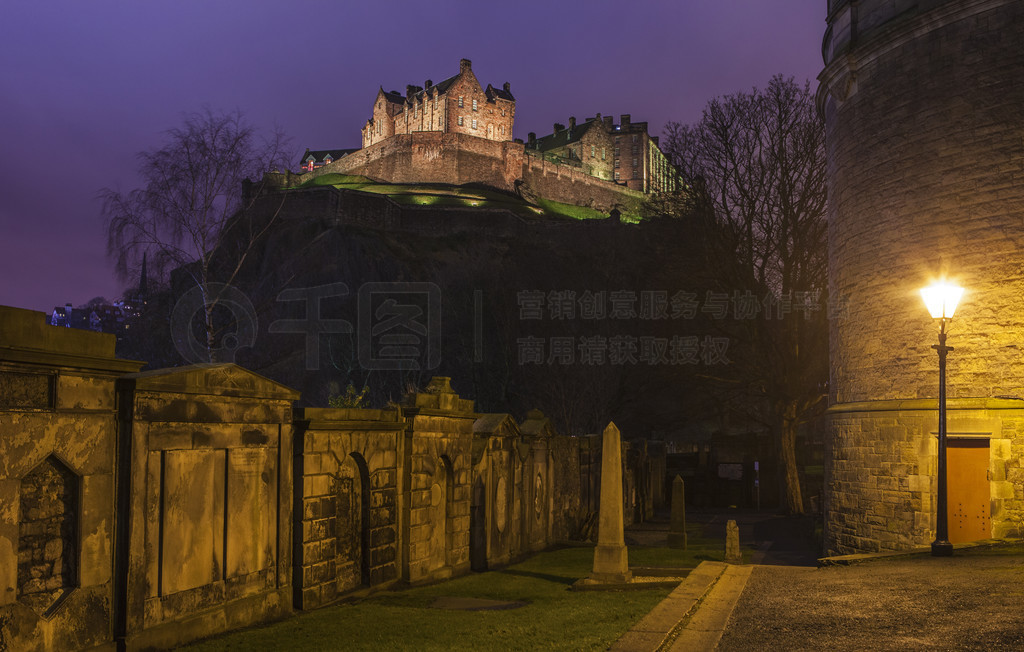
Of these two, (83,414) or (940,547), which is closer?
(83,414)

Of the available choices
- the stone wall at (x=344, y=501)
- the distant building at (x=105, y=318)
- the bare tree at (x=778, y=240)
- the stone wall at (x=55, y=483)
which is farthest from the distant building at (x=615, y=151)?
the stone wall at (x=55, y=483)

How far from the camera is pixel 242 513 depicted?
8.44 metres

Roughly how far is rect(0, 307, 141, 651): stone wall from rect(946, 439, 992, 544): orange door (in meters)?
13.4

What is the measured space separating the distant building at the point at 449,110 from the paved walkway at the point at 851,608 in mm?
86624

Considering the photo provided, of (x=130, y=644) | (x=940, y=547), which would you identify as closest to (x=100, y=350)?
(x=130, y=644)

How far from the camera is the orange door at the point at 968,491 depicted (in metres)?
14.1

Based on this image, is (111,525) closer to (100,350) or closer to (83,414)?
(83,414)

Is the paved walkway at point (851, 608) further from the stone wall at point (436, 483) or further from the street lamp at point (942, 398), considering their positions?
the stone wall at point (436, 483)

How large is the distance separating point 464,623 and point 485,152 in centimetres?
8766

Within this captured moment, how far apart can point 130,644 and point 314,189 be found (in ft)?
232

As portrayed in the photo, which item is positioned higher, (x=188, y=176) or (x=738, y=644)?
(x=188, y=176)

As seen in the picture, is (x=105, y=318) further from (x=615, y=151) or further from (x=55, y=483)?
(x=615, y=151)

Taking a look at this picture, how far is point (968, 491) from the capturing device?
14.3m

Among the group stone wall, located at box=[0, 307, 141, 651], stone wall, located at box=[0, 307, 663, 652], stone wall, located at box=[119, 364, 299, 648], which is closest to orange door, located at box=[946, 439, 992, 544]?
stone wall, located at box=[0, 307, 663, 652]
